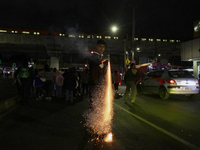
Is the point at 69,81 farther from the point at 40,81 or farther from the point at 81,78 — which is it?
the point at 81,78

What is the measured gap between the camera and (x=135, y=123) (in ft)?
16.3

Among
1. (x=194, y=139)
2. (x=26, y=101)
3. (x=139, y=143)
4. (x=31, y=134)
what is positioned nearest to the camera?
(x=139, y=143)

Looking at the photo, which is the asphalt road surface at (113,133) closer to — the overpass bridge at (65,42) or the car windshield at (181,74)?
the car windshield at (181,74)

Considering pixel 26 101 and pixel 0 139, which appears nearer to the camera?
pixel 0 139

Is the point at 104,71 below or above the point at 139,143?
above

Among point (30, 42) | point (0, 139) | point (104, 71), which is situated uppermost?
point (30, 42)

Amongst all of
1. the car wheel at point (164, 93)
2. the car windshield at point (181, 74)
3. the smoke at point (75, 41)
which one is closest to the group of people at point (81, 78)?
the car wheel at point (164, 93)

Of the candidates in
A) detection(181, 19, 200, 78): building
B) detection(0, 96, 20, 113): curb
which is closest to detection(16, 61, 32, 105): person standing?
detection(0, 96, 20, 113): curb

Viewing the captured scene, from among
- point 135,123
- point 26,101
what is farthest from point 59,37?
point 135,123

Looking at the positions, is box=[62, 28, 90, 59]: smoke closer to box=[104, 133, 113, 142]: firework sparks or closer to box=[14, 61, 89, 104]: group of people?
box=[14, 61, 89, 104]: group of people

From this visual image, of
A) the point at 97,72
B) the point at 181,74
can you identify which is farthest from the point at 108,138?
the point at 181,74

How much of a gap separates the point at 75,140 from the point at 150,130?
1.83 meters

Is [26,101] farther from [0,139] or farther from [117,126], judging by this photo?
[117,126]

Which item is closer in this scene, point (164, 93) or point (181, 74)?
point (181, 74)
